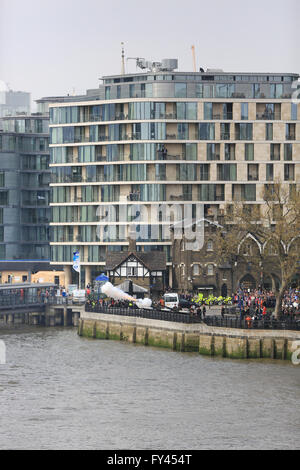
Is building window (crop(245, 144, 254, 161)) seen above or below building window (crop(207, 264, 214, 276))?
above

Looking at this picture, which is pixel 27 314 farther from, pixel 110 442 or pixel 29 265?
pixel 110 442

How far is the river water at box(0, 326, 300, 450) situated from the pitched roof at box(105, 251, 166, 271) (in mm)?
30633

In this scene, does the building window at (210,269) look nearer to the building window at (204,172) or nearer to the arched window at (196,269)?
the arched window at (196,269)

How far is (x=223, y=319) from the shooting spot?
93.6 metres

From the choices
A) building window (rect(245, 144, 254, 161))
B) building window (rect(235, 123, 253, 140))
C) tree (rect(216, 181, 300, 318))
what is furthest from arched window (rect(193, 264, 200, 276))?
building window (rect(235, 123, 253, 140))

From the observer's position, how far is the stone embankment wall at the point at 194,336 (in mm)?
91450

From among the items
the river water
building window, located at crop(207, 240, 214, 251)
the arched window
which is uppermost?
building window, located at crop(207, 240, 214, 251)

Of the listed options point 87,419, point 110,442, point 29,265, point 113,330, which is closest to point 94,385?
point 87,419

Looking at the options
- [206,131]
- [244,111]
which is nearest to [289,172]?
[244,111]

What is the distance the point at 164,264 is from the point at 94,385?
5173 cm

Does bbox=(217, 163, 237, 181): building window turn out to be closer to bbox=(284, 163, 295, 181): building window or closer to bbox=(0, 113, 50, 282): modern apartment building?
bbox=(284, 163, 295, 181): building window

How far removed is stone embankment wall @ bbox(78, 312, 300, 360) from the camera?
91.4m

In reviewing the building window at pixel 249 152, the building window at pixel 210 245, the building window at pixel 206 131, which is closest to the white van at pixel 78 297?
the building window at pixel 210 245

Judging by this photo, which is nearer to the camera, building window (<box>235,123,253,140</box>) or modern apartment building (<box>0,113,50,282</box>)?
building window (<box>235,123,253,140</box>)
